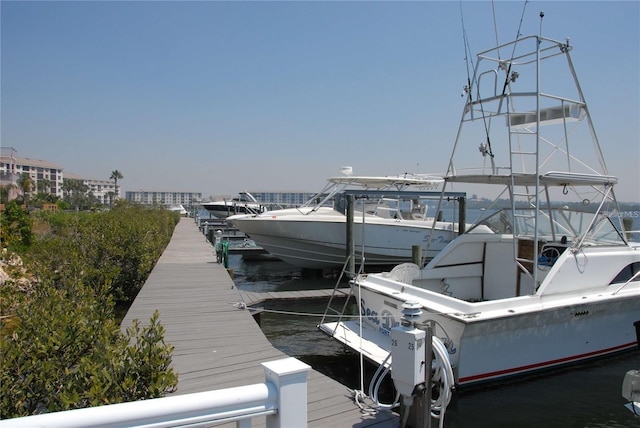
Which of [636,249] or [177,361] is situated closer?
[177,361]

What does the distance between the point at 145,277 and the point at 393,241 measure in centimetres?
851

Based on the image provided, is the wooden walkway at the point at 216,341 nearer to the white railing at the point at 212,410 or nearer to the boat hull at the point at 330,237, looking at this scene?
the white railing at the point at 212,410

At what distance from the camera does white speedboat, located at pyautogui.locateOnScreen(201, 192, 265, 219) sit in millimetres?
33781

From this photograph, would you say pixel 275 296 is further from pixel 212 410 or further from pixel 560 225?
pixel 212 410

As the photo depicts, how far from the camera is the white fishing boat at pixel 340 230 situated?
15.7 m

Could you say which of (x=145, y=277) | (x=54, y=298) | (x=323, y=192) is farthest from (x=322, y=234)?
(x=54, y=298)

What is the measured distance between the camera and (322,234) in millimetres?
15727

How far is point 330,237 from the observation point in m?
15.8

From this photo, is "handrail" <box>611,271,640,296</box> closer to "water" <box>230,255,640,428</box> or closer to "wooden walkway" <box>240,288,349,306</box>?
"water" <box>230,255,640,428</box>

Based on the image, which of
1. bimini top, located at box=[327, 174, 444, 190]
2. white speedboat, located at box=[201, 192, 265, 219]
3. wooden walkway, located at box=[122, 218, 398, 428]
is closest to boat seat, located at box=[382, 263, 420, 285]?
wooden walkway, located at box=[122, 218, 398, 428]

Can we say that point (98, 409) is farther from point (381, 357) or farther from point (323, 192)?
point (323, 192)

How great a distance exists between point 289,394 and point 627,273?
7824 mm

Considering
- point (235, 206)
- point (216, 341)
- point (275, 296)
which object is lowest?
point (275, 296)

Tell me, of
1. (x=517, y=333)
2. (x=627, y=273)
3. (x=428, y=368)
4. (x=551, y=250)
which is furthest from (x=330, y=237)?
(x=428, y=368)
